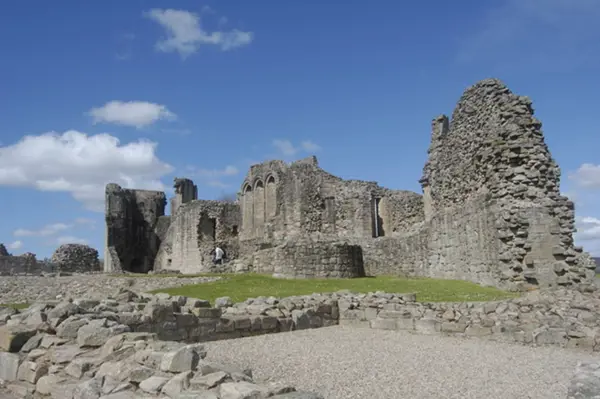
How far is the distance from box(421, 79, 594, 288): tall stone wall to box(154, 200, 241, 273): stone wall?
2375 centimetres

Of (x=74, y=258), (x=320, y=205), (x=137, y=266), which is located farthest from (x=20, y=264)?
(x=320, y=205)

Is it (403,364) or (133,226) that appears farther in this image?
(133,226)

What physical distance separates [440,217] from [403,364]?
46.3 feet

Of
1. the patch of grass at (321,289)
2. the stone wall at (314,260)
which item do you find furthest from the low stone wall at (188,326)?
the stone wall at (314,260)

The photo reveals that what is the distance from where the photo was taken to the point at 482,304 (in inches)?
417

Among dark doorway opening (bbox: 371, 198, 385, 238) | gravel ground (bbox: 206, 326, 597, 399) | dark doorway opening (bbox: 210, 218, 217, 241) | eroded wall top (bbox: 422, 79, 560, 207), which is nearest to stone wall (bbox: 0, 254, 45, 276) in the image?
dark doorway opening (bbox: 210, 218, 217, 241)

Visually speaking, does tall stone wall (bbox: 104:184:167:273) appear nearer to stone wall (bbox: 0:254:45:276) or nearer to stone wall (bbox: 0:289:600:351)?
stone wall (bbox: 0:254:45:276)

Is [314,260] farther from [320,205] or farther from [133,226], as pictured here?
[133,226]

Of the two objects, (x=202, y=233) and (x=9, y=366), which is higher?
(x=202, y=233)

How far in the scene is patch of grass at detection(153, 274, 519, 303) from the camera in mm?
13656

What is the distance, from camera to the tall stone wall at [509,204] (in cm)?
1448

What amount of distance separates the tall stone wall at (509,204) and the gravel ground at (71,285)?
9835 mm

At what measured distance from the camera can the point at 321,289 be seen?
16.6 meters

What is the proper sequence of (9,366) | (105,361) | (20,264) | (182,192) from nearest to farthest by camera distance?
(105,361), (9,366), (20,264), (182,192)
